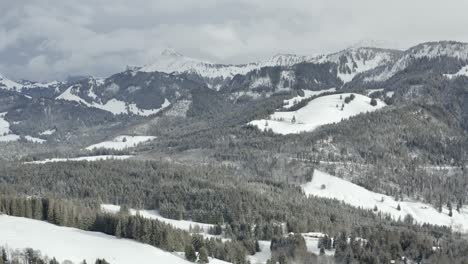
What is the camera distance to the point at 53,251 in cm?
19288

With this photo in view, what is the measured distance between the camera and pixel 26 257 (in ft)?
613

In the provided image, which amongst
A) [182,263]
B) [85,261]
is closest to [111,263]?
[85,261]

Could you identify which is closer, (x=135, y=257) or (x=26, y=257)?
(x=26, y=257)

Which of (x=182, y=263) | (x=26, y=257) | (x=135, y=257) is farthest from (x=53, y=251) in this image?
(x=182, y=263)

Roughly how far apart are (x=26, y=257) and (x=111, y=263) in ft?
77.9

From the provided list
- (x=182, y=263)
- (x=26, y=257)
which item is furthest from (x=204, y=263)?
(x=26, y=257)

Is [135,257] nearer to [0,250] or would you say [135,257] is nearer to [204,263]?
[204,263]

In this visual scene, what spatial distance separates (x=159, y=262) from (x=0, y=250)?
149ft

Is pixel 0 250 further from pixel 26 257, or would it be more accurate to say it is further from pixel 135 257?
pixel 135 257

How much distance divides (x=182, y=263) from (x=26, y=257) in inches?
1757

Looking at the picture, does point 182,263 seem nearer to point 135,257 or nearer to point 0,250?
point 135,257

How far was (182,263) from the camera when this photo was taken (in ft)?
648

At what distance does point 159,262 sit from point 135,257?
7942 mm

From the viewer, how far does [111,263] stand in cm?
19200
